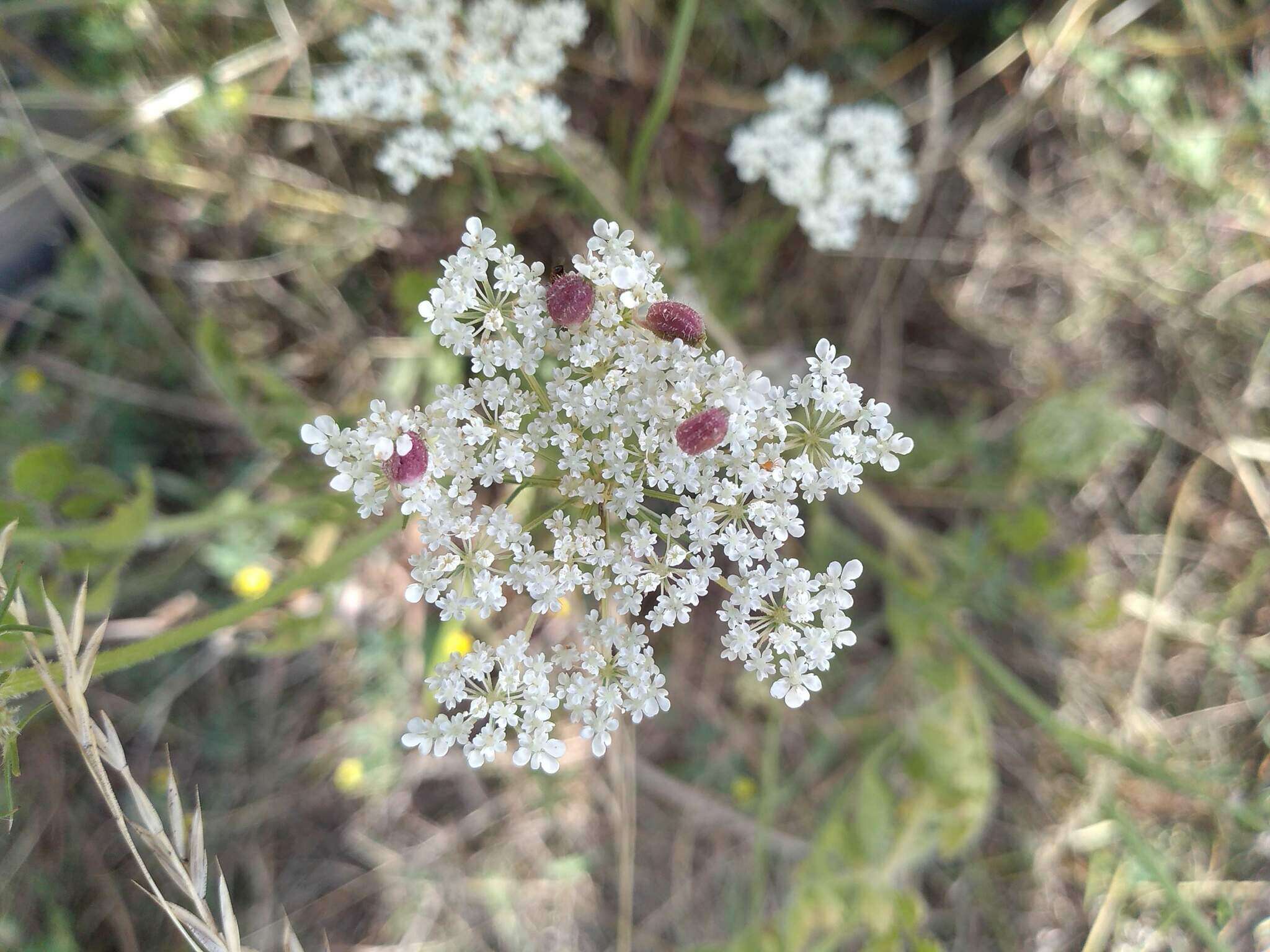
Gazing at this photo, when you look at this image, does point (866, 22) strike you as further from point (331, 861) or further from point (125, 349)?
point (331, 861)

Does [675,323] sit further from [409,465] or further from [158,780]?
[158,780]

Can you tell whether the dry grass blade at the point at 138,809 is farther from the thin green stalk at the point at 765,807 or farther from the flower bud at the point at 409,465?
the thin green stalk at the point at 765,807

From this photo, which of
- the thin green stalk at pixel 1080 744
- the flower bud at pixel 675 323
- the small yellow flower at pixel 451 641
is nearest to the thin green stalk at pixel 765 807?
the thin green stalk at pixel 1080 744

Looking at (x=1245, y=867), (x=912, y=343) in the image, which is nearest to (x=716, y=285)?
(x=912, y=343)

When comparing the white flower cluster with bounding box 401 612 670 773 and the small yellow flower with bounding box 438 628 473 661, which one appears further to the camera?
the small yellow flower with bounding box 438 628 473 661

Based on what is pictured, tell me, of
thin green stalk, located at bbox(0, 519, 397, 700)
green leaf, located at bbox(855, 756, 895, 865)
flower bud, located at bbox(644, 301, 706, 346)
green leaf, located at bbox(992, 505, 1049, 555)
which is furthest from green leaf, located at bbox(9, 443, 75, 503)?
green leaf, located at bbox(992, 505, 1049, 555)

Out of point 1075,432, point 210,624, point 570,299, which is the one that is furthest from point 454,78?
point 1075,432

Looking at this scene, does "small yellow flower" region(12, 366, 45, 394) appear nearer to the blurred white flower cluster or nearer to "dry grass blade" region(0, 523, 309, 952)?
"dry grass blade" region(0, 523, 309, 952)

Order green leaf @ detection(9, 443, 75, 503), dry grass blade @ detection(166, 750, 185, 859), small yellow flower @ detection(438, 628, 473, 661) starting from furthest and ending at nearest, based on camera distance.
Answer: small yellow flower @ detection(438, 628, 473, 661) → green leaf @ detection(9, 443, 75, 503) → dry grass blade @ detection(166, 750, 185, 859)
